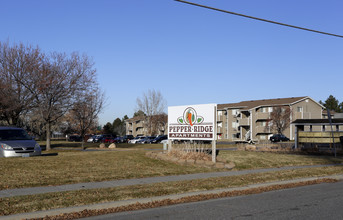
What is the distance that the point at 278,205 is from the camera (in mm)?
9070

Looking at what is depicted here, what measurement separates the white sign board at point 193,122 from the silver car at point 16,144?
6691 millimetres

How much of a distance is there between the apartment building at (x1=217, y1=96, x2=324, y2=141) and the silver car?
51.6 meters

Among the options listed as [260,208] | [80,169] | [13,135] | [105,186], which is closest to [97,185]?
[105,186]

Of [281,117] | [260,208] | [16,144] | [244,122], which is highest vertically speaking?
[281,117]

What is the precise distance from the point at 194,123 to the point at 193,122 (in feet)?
0.26

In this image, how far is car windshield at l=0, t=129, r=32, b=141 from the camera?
17433 mm

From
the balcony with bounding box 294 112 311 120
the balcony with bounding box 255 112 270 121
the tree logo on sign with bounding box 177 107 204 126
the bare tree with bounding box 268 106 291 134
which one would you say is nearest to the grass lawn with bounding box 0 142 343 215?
the tree logo on sign with bounding box 177 107 204 126

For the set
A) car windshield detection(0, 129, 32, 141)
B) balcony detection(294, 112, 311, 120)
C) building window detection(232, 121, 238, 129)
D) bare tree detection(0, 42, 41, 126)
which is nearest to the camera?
car windshield detection(0, 129, 32, 141)

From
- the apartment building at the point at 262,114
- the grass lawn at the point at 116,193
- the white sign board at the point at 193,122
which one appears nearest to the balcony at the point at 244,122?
the apartment building at the point at 262,114

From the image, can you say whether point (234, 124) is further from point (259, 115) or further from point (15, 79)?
point (15, 79)

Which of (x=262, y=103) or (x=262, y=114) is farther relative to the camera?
(x=262, y=103)

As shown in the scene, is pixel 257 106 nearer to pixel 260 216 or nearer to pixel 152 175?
pixel 152 175

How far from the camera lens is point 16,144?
16562mm

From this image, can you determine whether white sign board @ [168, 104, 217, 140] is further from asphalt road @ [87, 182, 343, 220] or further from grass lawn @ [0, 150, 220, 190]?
asphalt road @ [87, 182, 343, 220]
